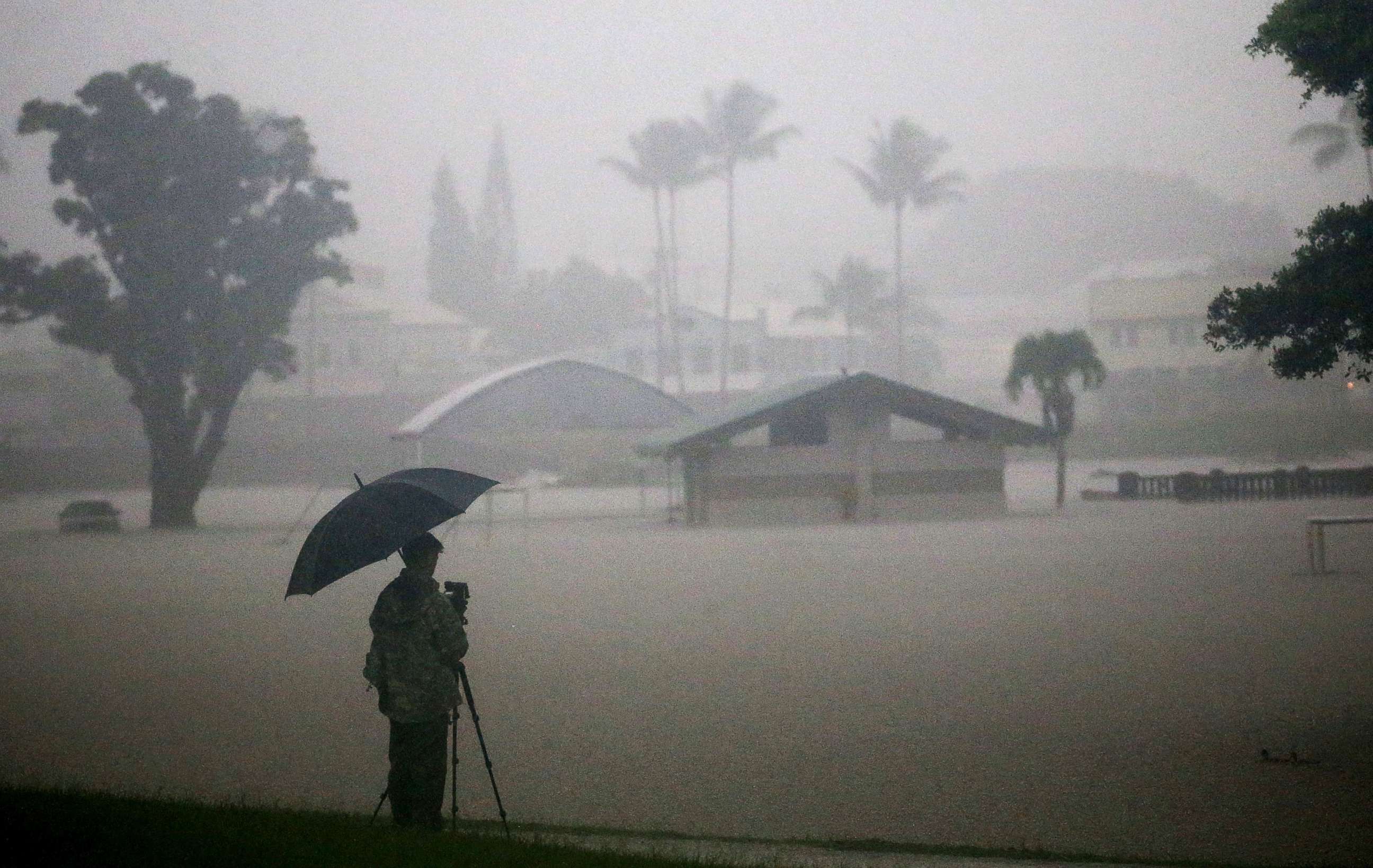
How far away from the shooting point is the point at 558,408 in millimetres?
49969

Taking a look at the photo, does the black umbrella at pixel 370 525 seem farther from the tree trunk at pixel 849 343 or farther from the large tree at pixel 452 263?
the large tree at pixel 452 263

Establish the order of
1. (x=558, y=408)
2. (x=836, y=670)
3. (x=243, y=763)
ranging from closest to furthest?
(x=243, y=763)
(x=836, y=670)
(x=558, y=408)

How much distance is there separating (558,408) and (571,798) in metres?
41.1

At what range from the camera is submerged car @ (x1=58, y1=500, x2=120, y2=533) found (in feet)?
136

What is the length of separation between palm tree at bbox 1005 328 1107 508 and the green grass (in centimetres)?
3949

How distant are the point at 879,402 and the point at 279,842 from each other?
1350 inches

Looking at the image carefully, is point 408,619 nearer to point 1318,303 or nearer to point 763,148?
point 1318,303

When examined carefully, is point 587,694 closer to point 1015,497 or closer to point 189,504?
point 189,504

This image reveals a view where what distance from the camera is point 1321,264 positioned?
→ 1160cm

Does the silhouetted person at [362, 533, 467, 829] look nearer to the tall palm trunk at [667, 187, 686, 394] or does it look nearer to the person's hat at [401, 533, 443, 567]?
the person's hat at [401, 533, 443, 567]

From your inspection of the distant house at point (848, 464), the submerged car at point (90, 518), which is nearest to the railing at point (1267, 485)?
the distant house at point (848, 464)

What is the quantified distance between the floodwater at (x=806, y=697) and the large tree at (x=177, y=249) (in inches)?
655

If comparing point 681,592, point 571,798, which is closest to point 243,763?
point 571,798

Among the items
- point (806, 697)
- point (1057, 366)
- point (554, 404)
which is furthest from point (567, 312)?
point (806, 697)
